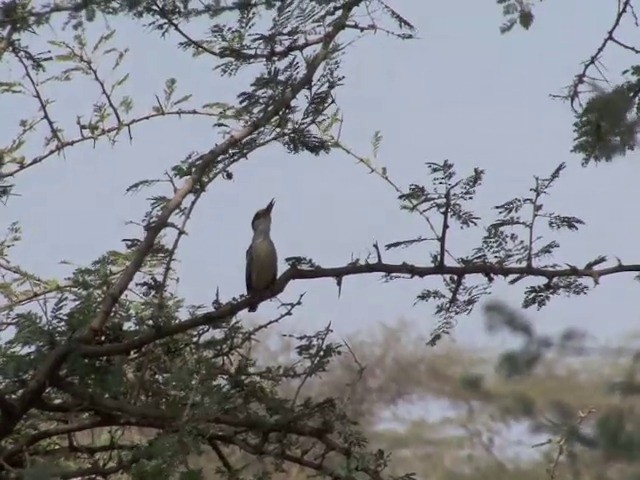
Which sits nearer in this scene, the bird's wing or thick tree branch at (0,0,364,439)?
thick tree branch at (0,0,364,439)

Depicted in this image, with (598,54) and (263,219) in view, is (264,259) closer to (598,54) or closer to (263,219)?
(263,219)

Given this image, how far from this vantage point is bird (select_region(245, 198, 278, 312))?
2045 mm

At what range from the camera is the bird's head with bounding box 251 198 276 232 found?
2.07 meters

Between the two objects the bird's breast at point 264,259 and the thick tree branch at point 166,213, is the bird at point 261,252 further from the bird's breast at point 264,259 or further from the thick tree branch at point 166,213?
the thick tree branch at point 166,213

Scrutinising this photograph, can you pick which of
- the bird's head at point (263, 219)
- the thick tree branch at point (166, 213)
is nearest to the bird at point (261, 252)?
the bird's head at point (263, 219)

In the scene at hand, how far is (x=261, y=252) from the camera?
210 cm

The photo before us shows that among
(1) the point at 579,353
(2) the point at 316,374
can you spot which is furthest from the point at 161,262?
(1) the point at 579,353

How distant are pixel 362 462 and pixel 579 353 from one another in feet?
1.32

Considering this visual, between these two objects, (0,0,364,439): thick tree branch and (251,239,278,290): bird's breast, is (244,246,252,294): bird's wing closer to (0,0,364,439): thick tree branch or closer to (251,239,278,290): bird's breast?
(251,239,278,290): bird's breast

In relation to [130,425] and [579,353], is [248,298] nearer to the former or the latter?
[130,425]

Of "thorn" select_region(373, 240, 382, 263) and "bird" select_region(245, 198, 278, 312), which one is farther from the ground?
"bird" select_region(245, 198, 278, 312)

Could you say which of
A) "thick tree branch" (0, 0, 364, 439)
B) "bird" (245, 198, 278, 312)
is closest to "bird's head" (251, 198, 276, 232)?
"bird" (245, 198, 278, 312)

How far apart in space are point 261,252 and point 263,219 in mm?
63

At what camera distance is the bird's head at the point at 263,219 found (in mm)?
2066
